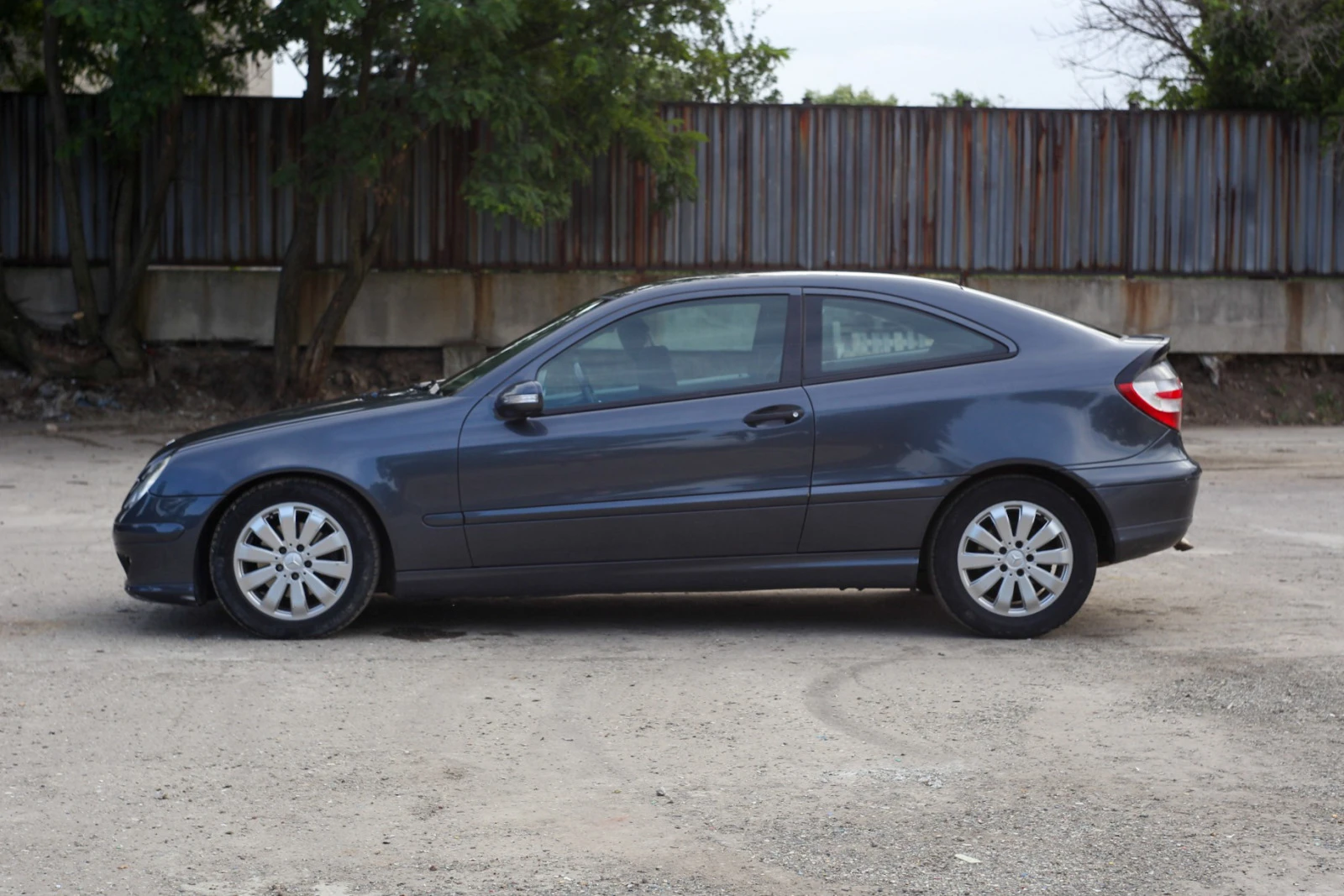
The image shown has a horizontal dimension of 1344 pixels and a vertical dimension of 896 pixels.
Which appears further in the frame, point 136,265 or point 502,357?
point 136,265

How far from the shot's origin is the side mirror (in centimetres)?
644

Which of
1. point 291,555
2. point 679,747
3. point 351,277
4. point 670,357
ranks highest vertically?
point 351,277

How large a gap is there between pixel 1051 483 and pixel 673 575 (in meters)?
1.62

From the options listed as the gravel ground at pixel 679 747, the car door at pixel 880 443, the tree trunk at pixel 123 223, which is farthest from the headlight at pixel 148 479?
the tree trunk at pixel 123 223

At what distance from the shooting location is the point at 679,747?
4.94 metres

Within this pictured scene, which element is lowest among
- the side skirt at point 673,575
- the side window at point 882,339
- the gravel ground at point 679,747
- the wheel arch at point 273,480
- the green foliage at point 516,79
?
the gravel ground at point 679,747

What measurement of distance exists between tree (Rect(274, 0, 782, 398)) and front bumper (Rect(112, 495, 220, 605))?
6649 mm

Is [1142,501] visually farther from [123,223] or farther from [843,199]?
[123,223]

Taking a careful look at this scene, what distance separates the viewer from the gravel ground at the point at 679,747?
391 centimetres

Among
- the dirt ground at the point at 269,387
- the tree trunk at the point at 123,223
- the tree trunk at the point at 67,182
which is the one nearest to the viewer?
the tree trunk at the point at 67,182

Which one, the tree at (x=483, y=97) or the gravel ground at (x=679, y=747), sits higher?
the tree at (x=483, y=97)

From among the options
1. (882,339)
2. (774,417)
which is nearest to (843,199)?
(882,339)

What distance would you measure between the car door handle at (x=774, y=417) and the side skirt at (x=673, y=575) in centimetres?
55

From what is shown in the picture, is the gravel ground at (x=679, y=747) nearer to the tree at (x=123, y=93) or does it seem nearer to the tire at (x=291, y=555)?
the tire at (x=291, y=555)
